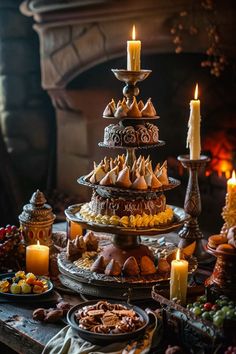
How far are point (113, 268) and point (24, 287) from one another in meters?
0.25

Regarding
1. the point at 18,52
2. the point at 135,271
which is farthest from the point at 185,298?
the point at 18,52

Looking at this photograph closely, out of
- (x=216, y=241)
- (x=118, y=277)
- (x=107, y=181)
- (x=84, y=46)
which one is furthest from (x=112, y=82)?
(x=216, y=241)

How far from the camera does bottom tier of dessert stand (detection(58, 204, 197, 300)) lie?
1807mm

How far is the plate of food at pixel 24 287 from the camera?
182 cm

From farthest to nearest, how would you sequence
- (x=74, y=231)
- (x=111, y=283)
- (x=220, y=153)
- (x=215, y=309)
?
1. (x=220, y=153)
2. (x=74, y=231)
3. (x=111, y=283)
4. (x=215, y=309)

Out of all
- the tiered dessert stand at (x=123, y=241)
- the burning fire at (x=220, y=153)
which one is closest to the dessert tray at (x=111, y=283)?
the tiered dessert stand at (x=123, y=241)

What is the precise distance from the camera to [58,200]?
3895 mm

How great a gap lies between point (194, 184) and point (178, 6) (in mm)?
1158

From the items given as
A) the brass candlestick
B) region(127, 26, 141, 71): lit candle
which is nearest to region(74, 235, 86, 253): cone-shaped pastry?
the brass candlestick

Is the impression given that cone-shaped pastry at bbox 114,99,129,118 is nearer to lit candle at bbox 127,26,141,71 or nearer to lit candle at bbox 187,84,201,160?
lit candle at bbox 127,26,141,71

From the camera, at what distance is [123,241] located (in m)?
1.95

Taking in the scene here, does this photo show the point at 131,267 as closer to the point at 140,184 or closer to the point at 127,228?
the point at 127,228

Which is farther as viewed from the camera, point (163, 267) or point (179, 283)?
point (163, 267)

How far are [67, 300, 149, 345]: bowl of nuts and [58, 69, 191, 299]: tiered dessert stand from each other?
11cm
